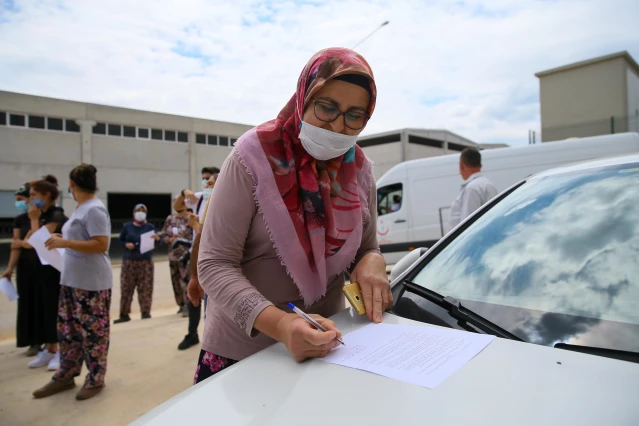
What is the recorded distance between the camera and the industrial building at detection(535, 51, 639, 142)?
16.2m

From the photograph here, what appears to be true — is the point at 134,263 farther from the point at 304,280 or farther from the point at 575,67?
the point at 575,67

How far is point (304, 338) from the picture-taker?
1.06 m

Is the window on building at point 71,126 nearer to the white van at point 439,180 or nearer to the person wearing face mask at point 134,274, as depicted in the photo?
the person wearing face mask at point 134,274

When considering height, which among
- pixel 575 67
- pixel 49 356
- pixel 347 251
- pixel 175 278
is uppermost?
pixel 575 67

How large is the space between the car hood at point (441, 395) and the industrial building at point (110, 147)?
21.8 meters

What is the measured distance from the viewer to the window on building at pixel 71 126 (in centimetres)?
2064

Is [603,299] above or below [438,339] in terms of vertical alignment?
above

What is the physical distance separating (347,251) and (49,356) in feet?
13.7

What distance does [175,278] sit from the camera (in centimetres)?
629

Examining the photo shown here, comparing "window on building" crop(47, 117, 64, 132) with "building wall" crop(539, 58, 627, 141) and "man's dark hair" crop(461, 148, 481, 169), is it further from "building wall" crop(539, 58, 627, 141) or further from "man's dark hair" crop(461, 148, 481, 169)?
"building wall" crop(539, 58, 627, 141)

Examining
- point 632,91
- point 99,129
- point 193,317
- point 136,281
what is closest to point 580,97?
point 632,91

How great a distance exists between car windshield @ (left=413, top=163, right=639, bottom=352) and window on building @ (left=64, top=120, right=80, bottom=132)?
929 inches

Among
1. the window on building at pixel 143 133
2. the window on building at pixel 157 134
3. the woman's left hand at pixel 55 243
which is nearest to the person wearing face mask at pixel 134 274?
the woman's left hand at pixel 55 243

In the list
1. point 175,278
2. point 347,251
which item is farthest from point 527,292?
point 175,278
